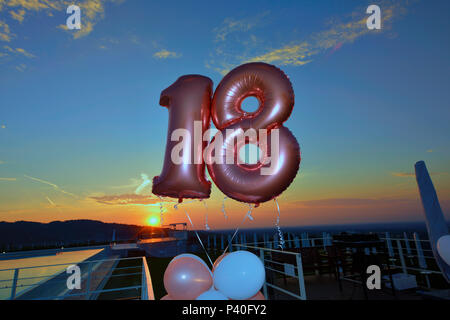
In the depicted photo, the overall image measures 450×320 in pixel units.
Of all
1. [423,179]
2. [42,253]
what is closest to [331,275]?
[423,179]

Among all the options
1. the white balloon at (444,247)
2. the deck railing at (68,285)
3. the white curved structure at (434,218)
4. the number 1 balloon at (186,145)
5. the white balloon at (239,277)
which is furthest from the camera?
the deck railing at (68,285)

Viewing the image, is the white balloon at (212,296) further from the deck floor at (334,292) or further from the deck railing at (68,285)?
the deck floor at (334,292)

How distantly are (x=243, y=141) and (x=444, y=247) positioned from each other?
3092 mm

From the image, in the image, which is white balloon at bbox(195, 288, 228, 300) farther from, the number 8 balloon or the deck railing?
the deck railing

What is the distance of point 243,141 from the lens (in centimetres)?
177

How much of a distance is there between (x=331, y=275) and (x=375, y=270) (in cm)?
182

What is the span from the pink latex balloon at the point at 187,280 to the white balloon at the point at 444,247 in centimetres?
302

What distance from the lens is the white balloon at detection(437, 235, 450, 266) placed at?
9.41 ft

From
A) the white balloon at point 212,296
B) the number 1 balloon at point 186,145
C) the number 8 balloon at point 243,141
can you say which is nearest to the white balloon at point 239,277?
A: the white balloon at point 212,296

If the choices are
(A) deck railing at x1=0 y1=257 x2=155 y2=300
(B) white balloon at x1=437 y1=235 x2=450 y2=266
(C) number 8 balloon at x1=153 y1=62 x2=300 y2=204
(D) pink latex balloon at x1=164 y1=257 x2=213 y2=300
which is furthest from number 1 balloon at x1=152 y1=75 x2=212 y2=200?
(B) white balloon at x1=437 y1=235 x2=450 y2=266

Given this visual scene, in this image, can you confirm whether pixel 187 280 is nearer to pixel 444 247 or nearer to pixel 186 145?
pixel 186 145

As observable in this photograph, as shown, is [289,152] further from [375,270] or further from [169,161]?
[375,270]

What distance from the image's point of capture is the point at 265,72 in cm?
179

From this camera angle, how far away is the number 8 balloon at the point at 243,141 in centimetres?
169
